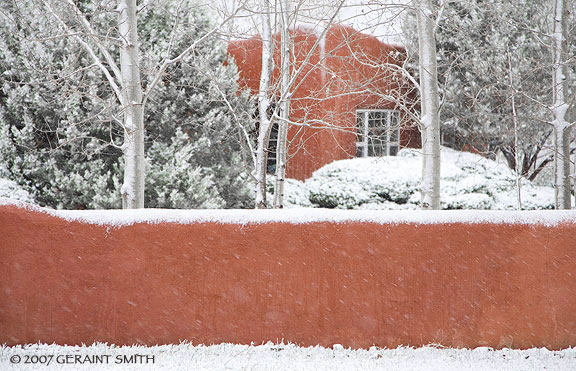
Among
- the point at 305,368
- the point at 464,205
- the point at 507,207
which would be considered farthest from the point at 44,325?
the point at 507,207

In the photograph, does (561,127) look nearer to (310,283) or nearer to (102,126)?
(310,283)

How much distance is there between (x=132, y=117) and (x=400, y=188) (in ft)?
29.6

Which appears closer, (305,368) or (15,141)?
(305,368)

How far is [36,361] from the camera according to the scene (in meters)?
6.14

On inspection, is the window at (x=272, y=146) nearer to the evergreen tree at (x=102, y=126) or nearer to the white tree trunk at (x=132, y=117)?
the evergreen tree at (x=102, y=126)

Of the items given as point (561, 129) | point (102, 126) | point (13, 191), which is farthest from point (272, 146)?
point (561, 129)

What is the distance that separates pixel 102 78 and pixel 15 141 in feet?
7.83

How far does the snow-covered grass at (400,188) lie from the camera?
15.1 metres

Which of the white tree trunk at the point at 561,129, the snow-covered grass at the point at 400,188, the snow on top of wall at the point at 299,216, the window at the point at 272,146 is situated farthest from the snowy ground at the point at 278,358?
the window at the point at 272,146

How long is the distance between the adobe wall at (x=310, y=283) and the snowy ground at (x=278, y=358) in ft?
0.55

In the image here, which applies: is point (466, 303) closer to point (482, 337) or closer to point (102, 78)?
point (482, 337)

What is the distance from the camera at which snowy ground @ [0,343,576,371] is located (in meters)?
6.12

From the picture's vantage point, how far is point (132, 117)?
28.1ft

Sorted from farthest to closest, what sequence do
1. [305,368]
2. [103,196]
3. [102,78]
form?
[102,78] < [103,196] < [305,368]
